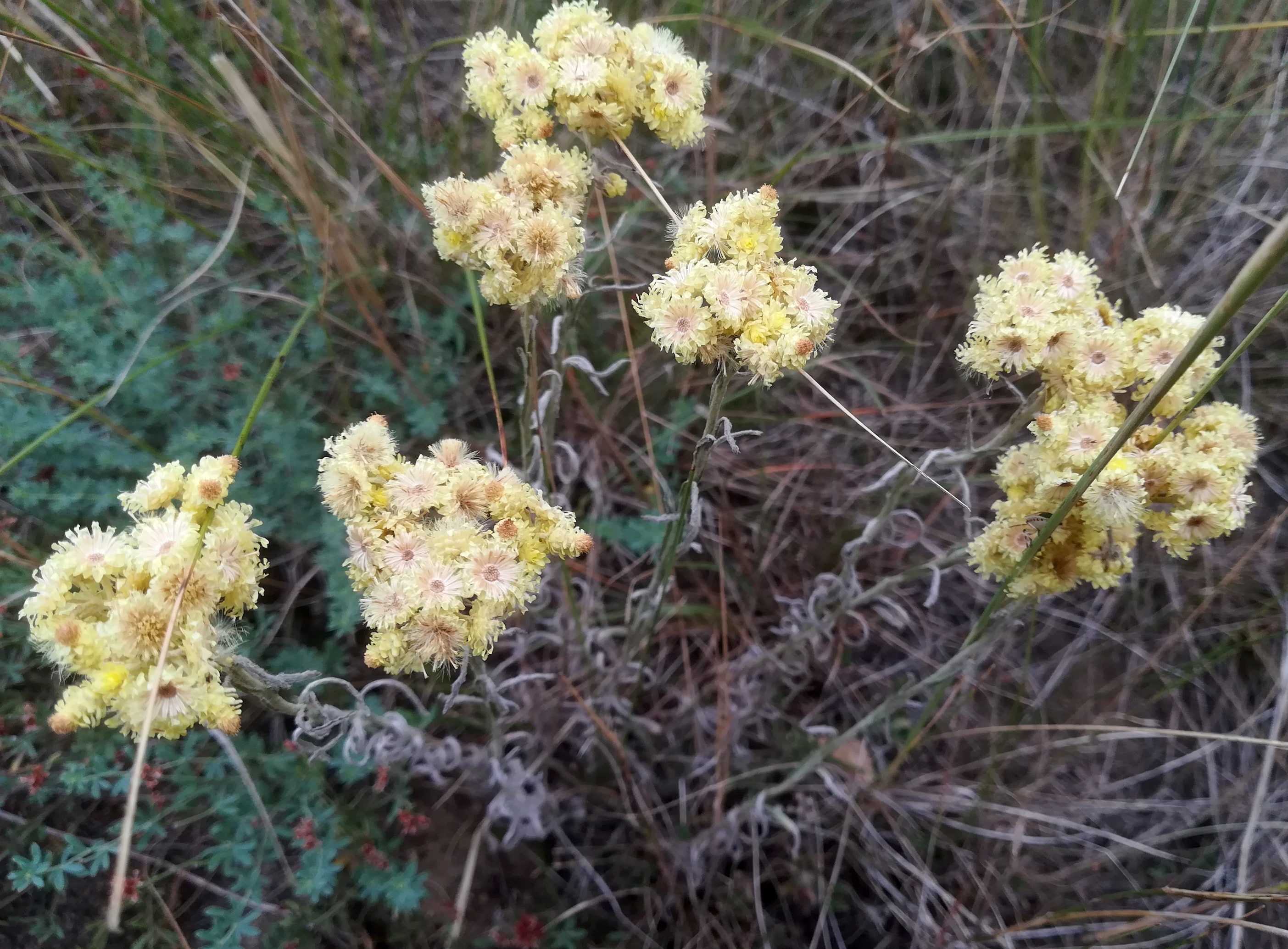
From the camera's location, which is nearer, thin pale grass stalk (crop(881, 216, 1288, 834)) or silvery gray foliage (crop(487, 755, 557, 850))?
thin pale grass stalk (crop(881, 216, 1288, 834))

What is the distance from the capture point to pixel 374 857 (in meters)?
1.82

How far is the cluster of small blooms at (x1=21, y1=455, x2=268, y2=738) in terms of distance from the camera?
1.08 m

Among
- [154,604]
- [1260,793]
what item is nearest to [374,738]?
[154,604]

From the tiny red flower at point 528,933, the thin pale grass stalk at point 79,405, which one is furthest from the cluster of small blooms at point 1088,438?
the thin pale grass stalk at point 79,405

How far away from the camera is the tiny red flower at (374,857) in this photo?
1.82 m

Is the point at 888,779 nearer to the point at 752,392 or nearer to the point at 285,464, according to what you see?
the point at 752,392

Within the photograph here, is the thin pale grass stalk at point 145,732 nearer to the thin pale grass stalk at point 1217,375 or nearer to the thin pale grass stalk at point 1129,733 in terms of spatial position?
the thin pale grass stalk at point 1217,375

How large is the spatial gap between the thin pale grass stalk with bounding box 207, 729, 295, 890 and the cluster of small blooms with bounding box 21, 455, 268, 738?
0.61 meters

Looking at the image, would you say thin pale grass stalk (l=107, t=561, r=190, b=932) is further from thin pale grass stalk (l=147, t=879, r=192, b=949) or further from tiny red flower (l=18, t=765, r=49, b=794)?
tiny red flower (l=18, t=765, r=49, b=794)

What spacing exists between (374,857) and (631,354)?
4.31ft

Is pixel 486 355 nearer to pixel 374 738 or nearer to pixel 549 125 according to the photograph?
pixel 549 125

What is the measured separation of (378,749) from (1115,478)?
56.1 inches

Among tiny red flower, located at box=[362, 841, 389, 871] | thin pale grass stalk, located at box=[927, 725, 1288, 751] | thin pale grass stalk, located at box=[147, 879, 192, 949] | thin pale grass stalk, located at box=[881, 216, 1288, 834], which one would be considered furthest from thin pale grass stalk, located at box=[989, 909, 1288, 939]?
thin pale grass stalk, located at box=[147, 879, 192, 949]

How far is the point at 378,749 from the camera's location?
1614mm
